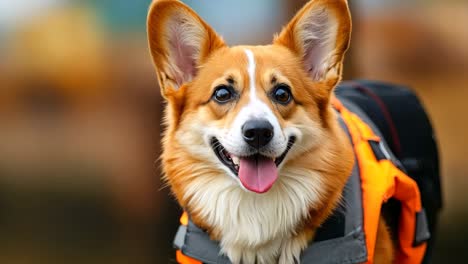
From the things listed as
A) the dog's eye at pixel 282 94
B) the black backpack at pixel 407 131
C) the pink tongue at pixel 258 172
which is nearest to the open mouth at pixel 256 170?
the pink tongue at pixel 258 172

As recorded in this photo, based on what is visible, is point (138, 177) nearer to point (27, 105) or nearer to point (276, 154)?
point (27, 105)

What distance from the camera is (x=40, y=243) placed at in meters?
4.56

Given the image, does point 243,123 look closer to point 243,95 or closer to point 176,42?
point 243,95

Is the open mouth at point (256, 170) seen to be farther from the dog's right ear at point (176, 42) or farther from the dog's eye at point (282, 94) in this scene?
the dog's right ear at point (176, 42)

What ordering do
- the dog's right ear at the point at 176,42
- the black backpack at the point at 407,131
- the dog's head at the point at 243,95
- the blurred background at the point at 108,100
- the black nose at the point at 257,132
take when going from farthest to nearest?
the blurred background at the point at 108,100, the black backpack at the point at 407,131, the dog's right ear at the point at 176,42, the dog's head at the point at 243,95, the black nose at the point at 257,132

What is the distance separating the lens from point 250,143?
2.38 metres

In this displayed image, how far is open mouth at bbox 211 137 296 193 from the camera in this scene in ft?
7.89

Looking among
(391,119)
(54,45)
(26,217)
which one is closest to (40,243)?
(26,217)

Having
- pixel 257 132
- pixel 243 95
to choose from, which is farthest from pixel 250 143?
pixel 243 95

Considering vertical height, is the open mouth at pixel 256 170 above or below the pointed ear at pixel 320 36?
below

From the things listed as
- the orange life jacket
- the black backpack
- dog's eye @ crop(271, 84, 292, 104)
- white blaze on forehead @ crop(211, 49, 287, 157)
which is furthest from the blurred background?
white blaze on forehead @ crop(211, 49, 287, 157)

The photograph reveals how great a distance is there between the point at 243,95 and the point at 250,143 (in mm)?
215

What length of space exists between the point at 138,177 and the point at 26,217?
2.60 feet

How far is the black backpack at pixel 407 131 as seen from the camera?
10.3 ft
